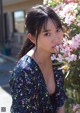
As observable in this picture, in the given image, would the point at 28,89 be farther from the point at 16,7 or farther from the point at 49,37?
the point at 16,7

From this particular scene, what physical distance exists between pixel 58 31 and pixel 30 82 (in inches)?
12.4

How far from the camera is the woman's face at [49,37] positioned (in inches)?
70.4

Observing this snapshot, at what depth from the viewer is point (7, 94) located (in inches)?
307

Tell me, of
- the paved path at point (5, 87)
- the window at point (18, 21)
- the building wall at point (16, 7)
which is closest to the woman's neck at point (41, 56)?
the paved path at point (5, 87)

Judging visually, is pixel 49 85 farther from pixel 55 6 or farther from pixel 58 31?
pixel 55 6

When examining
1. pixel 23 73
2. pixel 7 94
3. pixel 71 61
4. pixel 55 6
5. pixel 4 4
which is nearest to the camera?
pixel 23 73

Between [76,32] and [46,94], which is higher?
[76,32]

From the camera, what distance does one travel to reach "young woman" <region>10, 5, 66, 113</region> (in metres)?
1.72

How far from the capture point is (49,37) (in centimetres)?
→ 180

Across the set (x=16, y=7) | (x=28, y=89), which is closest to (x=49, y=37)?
(x=28, y=89)

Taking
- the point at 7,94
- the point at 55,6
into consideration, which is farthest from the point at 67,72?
the point at 7,94

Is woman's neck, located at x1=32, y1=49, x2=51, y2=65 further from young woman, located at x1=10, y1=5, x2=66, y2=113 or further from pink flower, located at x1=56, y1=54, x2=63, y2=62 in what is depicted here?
→ pink flower, located at x1=56, y1=54, x2=63, y2=62

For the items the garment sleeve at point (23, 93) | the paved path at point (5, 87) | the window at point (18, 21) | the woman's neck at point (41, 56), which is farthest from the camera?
the window at point (18, 21)

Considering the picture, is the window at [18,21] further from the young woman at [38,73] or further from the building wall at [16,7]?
the young woman at [38,73]
